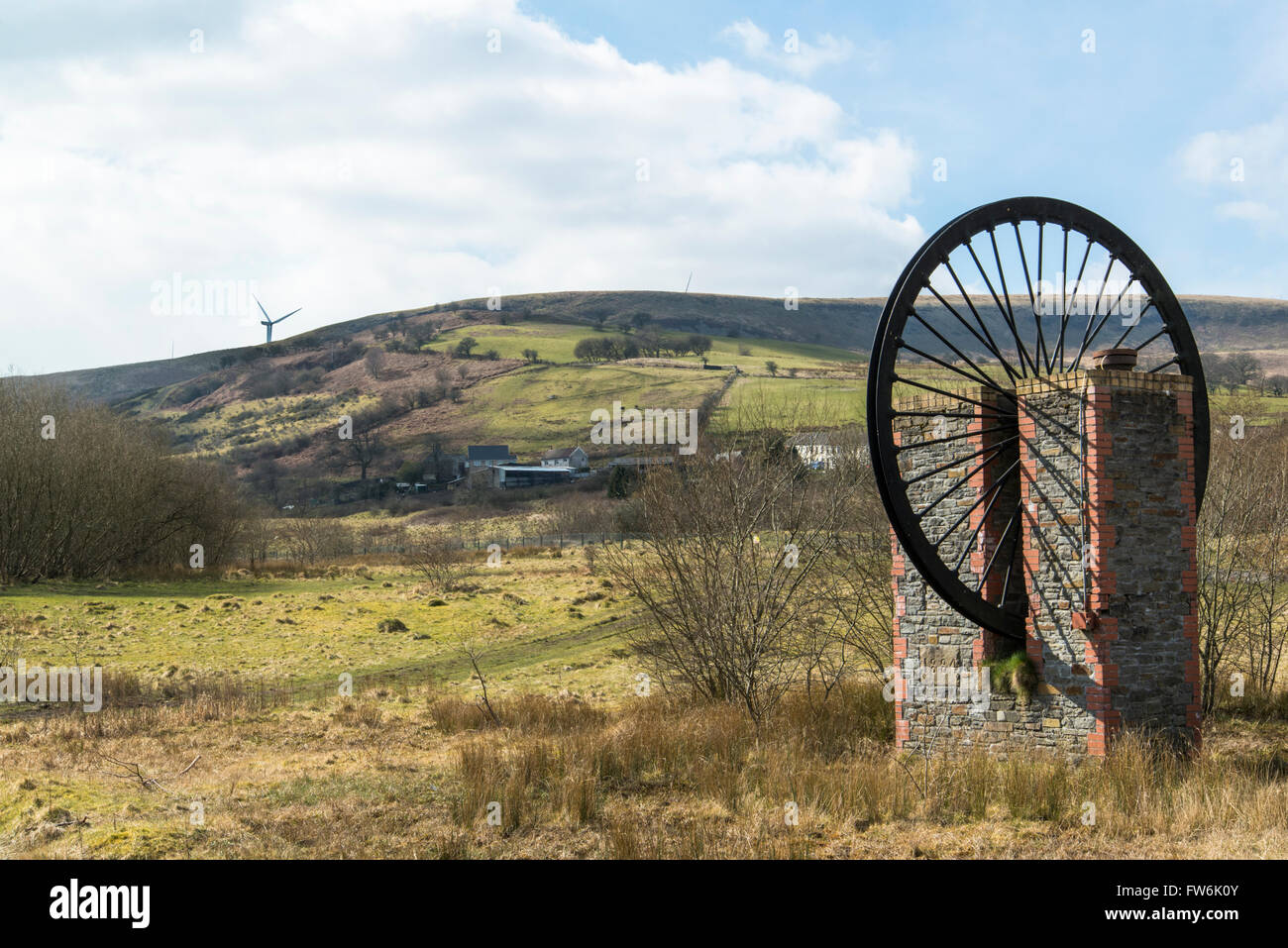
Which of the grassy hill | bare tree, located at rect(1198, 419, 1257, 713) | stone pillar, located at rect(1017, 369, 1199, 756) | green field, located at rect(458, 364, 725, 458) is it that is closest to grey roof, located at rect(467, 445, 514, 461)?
green field, located at rect(458, 364, 725, 458)

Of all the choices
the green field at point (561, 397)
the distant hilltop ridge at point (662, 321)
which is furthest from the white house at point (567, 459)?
the distant hilltop ridge at point (662, 321)

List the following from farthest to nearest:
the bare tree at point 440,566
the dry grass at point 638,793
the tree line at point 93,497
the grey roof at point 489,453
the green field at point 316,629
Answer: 1. the grey roof at point 489,453
2. the bare tree at point 440,566
3. the tree line at point 93,497
4. the green field at point 316,629
5. the dry grass at point 638,793

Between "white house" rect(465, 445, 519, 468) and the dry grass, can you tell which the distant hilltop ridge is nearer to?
"white house" rect(465, 445, 519, 468)

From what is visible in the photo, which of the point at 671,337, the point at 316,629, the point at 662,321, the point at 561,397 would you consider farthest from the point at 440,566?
the point at 662,321

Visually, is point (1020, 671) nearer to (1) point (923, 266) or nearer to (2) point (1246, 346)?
(1) point (923, 266)

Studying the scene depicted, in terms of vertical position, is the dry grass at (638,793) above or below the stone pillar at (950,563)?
below

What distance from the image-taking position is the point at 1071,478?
11.6 m

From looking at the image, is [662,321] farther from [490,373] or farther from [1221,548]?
[1221,548]

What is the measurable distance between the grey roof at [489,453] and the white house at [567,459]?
452cm

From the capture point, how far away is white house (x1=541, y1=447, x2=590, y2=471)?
299 ft

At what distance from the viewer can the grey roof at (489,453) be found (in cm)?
9594

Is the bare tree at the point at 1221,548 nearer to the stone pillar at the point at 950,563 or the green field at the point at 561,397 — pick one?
the stone pillar at the point at 950,563

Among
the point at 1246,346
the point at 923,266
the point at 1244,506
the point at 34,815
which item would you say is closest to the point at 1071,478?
the point at 923,266

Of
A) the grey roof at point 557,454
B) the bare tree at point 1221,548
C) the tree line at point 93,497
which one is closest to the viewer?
the bare tree at point 1221,548
